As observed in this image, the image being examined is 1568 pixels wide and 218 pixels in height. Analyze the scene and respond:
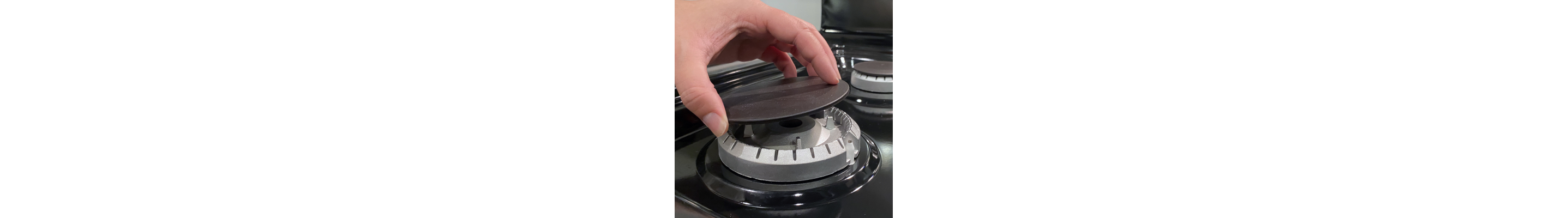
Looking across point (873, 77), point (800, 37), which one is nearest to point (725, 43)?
point (800, 37)

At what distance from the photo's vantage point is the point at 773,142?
0.52 m

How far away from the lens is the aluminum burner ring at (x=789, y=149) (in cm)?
51

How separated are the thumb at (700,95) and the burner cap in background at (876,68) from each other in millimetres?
478

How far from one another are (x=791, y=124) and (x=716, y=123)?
92 mm

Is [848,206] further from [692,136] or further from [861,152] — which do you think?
[692,136]

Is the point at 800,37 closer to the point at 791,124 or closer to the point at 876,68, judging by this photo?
the point at 791,124

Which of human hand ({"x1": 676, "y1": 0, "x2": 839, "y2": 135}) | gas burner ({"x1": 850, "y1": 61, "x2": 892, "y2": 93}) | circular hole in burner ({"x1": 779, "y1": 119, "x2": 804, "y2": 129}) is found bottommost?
circular hole in burner ({"x1": 779, "y1": 119, "x2": 804, "y2": 129})

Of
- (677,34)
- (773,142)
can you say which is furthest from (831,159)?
(677,34)

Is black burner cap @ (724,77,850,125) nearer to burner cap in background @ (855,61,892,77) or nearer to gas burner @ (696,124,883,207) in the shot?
gas burner @ (696,124,883,207)

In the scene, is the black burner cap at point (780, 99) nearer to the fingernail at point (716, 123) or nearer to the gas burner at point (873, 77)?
the fingernail at point (716, 123)

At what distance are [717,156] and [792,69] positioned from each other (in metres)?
0.17

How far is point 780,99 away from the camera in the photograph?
54 cm

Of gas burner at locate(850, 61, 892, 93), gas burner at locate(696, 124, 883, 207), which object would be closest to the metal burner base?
gas burner at locate(696, 124, 883, 207)

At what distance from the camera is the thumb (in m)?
0.47
